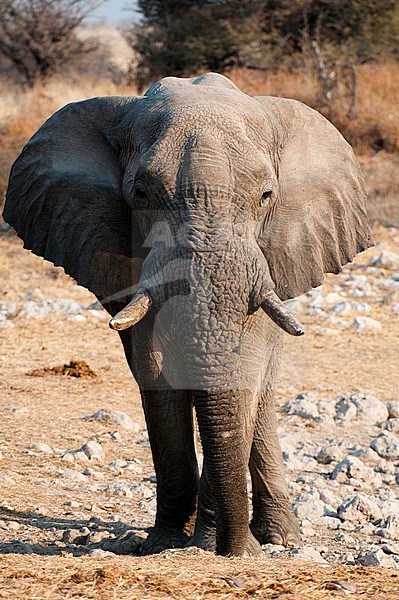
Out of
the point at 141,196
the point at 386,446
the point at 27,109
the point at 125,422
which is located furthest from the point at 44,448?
the point at 27,109

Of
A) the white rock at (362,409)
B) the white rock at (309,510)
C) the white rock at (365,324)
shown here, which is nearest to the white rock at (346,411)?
the white rock at (362,409)

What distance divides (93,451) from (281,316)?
8.57 feet

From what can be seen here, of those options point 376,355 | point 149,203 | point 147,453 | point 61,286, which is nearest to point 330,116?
point 61,286

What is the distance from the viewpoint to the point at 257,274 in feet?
11.4

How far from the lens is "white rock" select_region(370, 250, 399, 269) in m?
10.6

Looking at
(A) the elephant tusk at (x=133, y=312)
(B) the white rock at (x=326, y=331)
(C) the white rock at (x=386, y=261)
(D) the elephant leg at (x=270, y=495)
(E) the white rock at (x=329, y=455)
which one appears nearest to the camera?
(A) the elephant tusk at (x=133, y=312)

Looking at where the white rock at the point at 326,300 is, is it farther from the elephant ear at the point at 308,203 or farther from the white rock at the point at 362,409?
the elephant ear at the point at 308,203

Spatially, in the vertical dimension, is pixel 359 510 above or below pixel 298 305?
above

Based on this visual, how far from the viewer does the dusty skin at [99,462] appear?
126 inches

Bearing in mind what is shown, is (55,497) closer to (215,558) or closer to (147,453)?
(147,453)

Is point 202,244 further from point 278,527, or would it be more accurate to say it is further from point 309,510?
point 309,510

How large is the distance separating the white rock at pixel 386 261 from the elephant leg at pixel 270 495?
6.03 meters

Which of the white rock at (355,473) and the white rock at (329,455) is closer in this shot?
the white rock at (355,473)

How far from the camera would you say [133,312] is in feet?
11.2
